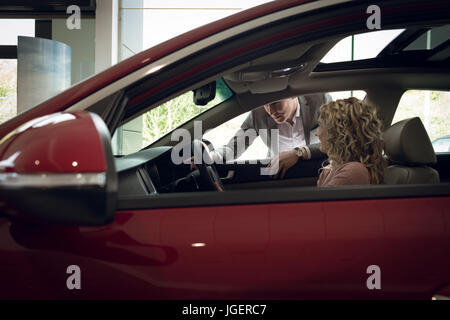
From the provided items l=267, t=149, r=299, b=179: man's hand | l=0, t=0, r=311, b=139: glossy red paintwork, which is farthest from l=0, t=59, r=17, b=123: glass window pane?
l=0, t=0, r=311, b=139: glossy red paintwork

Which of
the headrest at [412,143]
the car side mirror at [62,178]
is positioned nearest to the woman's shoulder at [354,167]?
the headrest at [412,143]

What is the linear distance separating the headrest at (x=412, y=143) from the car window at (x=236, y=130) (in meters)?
0.54

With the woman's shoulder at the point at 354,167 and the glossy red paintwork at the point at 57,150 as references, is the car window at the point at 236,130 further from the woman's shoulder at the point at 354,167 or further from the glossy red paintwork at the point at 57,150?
the glossy red paintwork at the point at 57,150

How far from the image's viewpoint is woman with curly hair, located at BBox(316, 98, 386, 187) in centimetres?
144

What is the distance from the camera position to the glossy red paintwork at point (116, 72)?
2.91 ft

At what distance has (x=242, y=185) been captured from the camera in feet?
7.54

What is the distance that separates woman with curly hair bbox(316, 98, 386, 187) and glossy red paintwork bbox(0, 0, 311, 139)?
28.4 inches

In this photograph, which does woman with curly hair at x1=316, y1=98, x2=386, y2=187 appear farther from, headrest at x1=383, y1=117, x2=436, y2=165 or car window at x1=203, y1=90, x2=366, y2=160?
car window at x1=203, y1=90, x2=366, y2=160

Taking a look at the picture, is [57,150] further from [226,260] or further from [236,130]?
[236,130]

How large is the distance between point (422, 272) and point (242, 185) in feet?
5.01

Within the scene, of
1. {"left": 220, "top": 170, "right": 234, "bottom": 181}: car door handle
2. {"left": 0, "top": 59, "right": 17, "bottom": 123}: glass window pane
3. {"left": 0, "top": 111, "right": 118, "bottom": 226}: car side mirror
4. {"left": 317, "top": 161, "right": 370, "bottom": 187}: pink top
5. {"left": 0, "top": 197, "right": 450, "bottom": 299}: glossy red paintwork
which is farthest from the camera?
A: {"left": 0, "top": 59, "right": 17, "bottom": 123}: glass window pane

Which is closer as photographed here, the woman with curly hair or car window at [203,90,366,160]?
the woman with curly hair

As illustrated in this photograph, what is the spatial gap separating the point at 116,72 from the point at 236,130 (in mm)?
1502
